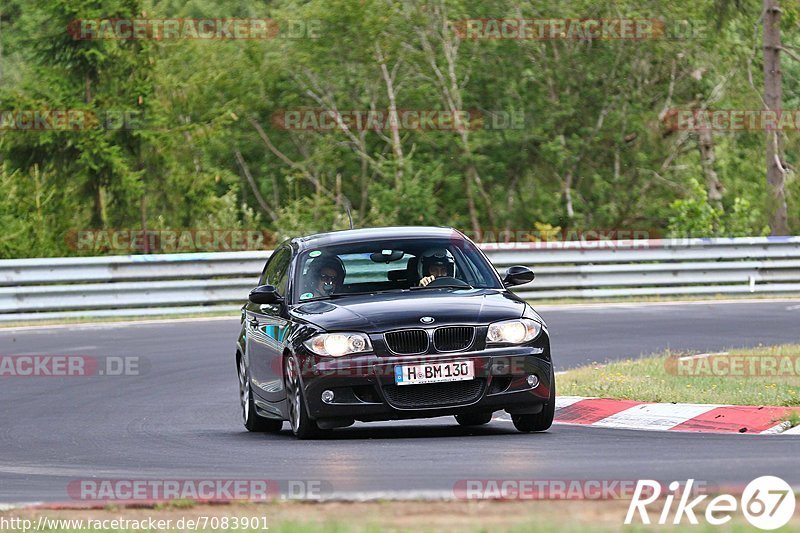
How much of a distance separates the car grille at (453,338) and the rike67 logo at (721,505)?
3.33 m

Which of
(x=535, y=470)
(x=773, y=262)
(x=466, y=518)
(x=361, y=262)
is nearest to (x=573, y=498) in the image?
(x=466, y=518)

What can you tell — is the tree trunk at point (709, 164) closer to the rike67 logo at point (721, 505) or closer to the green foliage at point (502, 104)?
the green foliage at point (502, 104)

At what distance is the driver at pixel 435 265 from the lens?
11766 mm

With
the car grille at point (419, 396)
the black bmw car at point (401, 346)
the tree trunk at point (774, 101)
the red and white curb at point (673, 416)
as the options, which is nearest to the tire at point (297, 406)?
the black bmw car at point (401, 346)

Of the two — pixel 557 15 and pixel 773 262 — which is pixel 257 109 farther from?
pixel 773 262

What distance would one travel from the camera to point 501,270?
25156mm

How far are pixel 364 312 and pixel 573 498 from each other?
391cm

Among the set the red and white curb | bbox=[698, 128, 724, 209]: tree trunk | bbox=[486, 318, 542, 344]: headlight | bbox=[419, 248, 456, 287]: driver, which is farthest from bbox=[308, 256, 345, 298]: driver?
bbox=[698, 128, 724, 209]: tree trunk

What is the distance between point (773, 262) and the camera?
2572cm

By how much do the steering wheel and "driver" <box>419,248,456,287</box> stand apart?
3 centimetres

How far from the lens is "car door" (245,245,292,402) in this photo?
38.0 feet

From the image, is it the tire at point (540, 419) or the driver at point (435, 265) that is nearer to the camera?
the tire at point (540, 419)
